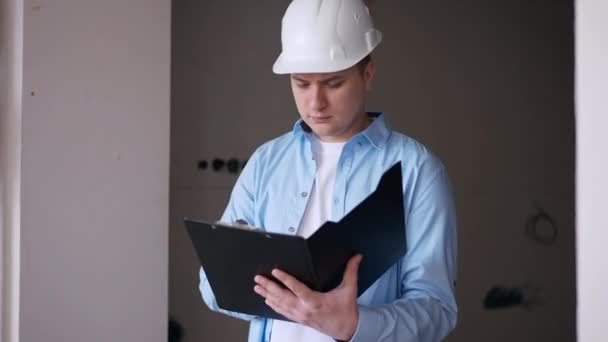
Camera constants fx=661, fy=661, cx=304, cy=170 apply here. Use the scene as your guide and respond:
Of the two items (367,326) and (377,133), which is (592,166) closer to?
(367,326)

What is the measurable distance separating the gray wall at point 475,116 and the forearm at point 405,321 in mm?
1649

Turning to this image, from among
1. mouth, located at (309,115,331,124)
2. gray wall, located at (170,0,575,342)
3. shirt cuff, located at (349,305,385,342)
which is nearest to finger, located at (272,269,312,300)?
shirt cuff, located at (349,305,385,342)

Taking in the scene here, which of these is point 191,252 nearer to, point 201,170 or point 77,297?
point 201,170

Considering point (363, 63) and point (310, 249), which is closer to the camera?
point (310, 249)

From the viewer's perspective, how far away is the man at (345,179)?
1.30 m

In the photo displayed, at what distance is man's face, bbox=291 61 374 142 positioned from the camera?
55.9 inches

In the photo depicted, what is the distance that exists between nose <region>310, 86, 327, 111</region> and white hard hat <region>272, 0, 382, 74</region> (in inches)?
1.7

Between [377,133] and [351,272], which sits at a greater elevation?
[377,133]

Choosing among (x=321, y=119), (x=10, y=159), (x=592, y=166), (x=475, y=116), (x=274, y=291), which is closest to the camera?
(x=592, y=166)

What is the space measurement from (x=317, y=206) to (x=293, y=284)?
36 cm

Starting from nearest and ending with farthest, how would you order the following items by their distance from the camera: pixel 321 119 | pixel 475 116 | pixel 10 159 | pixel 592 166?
pixel 592 166 < pixel 321 119 < pixel 10 159 < pixel 475 116

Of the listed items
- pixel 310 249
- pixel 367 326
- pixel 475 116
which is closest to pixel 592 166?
pixel 310 249

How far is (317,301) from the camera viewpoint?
114 cm

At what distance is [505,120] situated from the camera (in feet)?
12.3
